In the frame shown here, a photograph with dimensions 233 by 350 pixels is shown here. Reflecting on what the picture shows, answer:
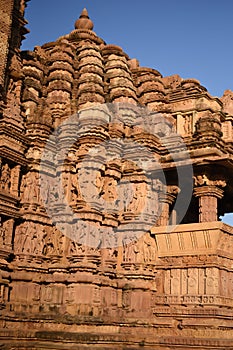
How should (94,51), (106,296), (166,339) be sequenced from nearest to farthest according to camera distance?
1. (166,339)
2. (106,296)
3. (94,51)

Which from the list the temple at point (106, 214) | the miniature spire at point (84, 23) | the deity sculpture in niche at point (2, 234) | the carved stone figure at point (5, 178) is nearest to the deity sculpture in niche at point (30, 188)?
the temple at point (106, 214)

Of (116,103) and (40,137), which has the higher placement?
(116,103)

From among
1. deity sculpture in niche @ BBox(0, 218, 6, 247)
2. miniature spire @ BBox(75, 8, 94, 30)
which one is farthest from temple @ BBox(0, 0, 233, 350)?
miniature spire @ BBox(75, 8, 94, 30)

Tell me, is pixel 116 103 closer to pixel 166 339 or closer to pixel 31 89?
pixel 31 89

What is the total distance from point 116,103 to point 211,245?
16.3 ft

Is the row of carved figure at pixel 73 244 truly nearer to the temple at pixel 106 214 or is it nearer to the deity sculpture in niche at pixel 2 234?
the temple at pixel 106 214

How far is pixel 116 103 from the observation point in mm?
15125

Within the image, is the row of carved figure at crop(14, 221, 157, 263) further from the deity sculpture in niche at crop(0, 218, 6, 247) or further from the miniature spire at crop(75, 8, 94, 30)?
the miniature spire at crop(75, 8, 94, 30)

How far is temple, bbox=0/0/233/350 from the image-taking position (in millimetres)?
12039

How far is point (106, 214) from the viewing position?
44.5 feet

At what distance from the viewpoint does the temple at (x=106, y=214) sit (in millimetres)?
12039

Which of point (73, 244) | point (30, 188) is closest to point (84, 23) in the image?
point (30, 188)

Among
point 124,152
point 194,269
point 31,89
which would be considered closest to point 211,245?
point 194,269

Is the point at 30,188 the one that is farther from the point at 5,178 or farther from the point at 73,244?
the point at 73,244
